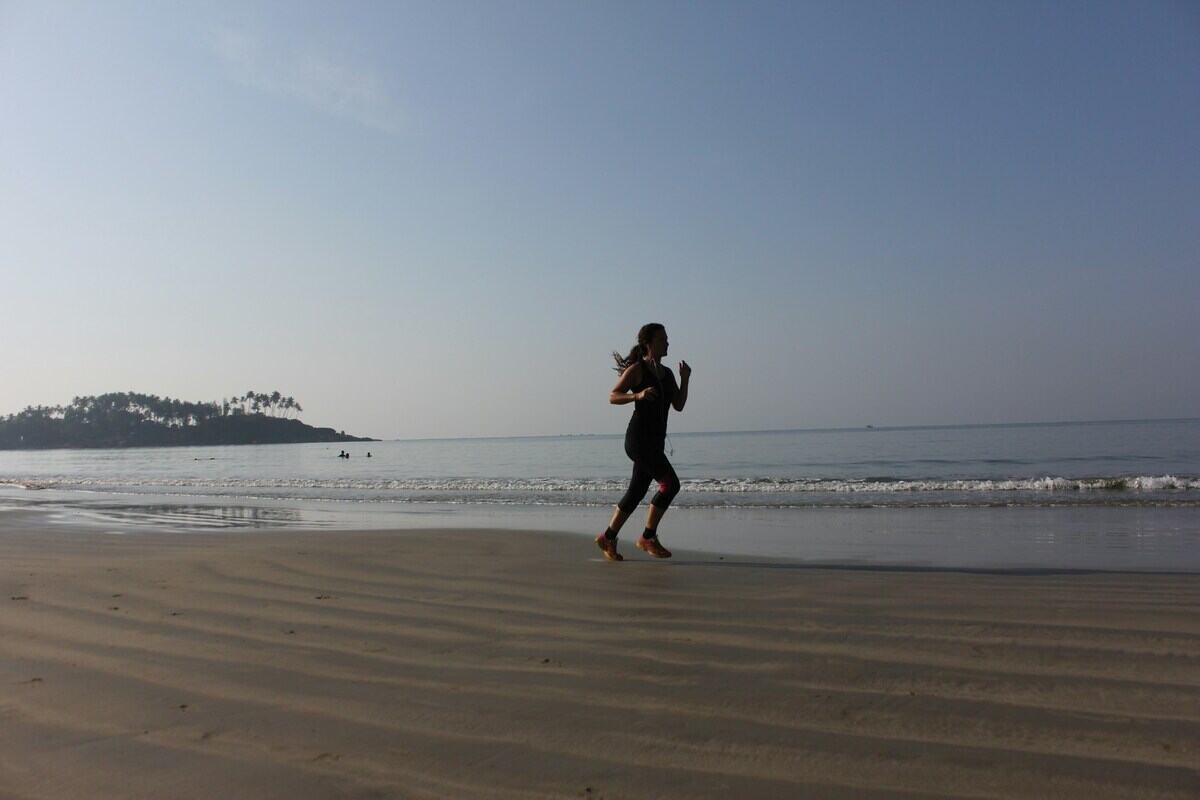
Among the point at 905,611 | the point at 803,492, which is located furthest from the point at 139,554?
the point at 803,492

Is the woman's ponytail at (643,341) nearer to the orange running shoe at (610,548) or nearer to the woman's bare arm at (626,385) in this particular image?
the woman's bare arm at (626,385)

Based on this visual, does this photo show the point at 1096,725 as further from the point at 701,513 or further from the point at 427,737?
the point at 701,513

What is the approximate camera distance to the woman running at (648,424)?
6395 millimetres

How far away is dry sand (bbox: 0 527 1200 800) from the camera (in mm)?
2076

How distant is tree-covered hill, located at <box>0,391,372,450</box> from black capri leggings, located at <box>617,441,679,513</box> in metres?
138

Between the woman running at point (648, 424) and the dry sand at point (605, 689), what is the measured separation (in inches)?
52.3

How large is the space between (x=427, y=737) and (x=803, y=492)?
1474cm

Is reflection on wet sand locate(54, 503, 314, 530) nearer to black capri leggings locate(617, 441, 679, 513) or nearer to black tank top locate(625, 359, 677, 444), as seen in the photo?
black capri leggings locate(617, 441, 679, 513)

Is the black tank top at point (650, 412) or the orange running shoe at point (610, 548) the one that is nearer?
the black tank top at point (650, 412)

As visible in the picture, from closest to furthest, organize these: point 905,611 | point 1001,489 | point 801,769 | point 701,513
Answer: point 801,769, point 905,611, point 701,513, point 1001,489

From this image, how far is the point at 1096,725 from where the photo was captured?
2.36m

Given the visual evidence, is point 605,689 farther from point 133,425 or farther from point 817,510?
point 133,425

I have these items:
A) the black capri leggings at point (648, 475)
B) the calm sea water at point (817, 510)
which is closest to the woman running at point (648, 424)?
the black capri leggings at point (648, 475)

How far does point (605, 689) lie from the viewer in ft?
9.19
